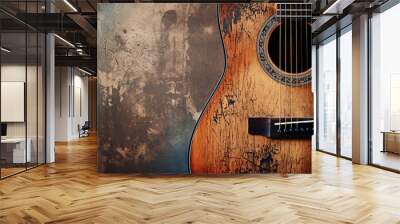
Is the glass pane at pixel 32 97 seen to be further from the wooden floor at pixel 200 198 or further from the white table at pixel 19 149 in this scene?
the wooden floor at pixel 200 198

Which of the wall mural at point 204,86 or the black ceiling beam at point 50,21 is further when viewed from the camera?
the black ceiling beam at point 50,21

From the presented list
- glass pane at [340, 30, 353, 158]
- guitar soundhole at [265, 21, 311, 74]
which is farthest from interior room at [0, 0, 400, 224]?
glass pane at [340, 30, 353, 158]

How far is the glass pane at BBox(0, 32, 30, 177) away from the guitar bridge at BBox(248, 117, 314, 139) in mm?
4343

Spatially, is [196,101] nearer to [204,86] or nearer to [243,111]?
[204,86]

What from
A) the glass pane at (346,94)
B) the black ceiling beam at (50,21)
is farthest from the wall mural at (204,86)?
the glass pane at (346,94)

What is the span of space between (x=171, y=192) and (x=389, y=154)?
483cm

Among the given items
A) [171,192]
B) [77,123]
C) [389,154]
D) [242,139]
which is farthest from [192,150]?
[77,123]

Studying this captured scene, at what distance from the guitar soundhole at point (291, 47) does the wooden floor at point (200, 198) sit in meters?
1.97

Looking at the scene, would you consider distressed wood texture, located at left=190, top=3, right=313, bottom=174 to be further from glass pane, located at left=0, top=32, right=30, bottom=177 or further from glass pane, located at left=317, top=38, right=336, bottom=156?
glass pane, located at left=317, top=38, right=336, bottom=156

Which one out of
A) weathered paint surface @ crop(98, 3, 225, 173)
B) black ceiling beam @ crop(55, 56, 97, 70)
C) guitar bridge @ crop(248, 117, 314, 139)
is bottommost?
guitar bridge @ crop(248, 117, 314, 139)

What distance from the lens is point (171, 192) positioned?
515cm

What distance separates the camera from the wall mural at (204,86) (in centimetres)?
650

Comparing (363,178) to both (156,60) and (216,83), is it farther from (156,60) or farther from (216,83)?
(156,60)

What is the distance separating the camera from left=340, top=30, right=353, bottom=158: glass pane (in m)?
8.72
